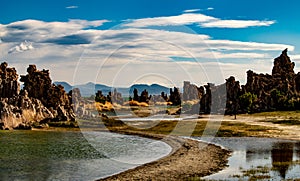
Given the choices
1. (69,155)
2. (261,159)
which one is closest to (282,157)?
(261,159)

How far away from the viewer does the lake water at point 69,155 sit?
4994 cm

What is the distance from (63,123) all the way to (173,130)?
3515 cm

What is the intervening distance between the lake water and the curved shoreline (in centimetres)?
286

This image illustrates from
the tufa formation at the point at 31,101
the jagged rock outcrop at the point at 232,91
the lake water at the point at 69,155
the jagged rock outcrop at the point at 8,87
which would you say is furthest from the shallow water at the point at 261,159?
the jagged rock outcrop at the point at 232,91

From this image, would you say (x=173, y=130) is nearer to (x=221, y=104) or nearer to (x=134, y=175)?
(x=134, y=175)

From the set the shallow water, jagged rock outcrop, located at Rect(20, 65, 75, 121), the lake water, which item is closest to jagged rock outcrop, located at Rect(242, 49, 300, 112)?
jagged rock outcrop, located at Rect(20, 65, 75, 121)

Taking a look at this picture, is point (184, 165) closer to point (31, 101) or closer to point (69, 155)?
point (69, 155)

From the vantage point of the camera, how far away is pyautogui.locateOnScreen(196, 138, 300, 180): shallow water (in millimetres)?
45406

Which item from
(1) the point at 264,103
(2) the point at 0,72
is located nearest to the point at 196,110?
(1) the point at 264,103

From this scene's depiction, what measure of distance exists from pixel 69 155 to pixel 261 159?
102 feet

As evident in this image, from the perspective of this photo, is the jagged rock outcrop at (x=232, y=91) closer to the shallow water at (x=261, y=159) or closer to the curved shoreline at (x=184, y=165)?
the shallow water at (x=261, y=159)

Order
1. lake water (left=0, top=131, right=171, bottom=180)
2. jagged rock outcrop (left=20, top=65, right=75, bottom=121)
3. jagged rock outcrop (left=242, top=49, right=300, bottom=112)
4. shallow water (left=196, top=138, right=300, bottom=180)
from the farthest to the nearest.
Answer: jagged rock outcrop (left=242, top=49, right=300, bottom=112), jagged rock outcrop (left=20, top=65, right=75, bottom=121), lake water (left=0, top=131, right=171, bottom=180), shallow water (left=196, top=138, right=300, bottom=180)

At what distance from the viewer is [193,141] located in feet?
260

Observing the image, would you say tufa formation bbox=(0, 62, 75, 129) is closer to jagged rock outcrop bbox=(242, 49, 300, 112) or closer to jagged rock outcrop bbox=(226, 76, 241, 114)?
jagged rock outcrop bbox=(226, 76, 241, 114)
